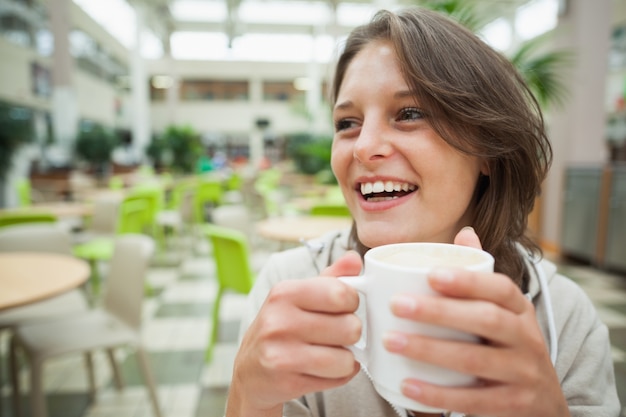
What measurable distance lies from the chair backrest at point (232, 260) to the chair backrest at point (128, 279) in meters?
0.49

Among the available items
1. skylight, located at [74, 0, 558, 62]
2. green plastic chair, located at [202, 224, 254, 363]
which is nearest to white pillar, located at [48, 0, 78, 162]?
skylight, located at [74, 0, 558, 62]

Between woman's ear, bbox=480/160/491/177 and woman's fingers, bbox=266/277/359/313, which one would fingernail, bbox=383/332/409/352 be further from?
woman's ear, bbox=480/160/491/177

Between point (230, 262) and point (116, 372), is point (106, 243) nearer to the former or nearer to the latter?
point (116, 372)

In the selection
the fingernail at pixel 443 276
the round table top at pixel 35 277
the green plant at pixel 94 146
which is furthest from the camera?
the green plant at pixel 94 146

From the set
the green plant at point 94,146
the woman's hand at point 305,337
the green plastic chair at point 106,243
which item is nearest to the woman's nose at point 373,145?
the woman's hand at point 305,337

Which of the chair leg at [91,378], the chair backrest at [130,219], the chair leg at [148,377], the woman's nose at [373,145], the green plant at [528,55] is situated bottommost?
the chair leg at [91,378]

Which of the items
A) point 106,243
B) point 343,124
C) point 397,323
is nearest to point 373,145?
point 343,124

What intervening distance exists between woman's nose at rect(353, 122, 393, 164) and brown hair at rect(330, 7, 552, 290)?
0.09 m

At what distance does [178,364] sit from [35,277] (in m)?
1.31

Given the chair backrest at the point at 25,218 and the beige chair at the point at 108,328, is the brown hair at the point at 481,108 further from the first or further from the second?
the chair backrest at the point at 25,218

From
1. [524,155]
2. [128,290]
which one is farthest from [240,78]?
[524,155]

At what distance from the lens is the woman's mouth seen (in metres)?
0.74

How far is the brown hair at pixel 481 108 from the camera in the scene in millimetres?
730

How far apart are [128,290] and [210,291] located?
233 cm
